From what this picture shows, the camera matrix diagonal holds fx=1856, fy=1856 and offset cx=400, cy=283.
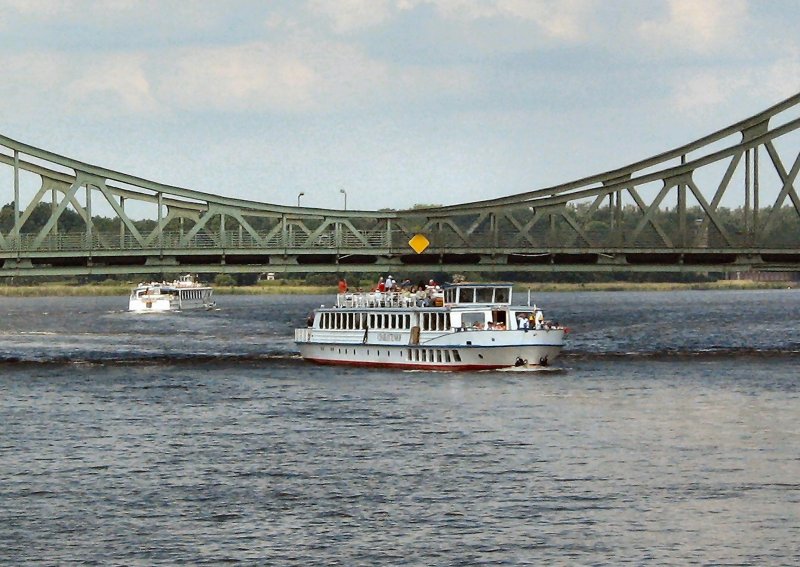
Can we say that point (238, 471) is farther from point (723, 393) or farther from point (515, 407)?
point (723, 393)

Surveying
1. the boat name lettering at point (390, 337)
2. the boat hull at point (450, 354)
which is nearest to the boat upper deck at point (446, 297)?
the boat name lettering at point (390, 337)

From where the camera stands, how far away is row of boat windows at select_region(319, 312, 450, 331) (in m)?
105

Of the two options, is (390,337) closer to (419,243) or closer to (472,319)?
(472,319)

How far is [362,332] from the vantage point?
110 meters

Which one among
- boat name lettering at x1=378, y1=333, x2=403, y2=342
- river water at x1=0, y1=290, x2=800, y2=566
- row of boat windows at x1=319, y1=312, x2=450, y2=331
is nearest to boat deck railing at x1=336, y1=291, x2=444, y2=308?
row of boat windows at x1=319, y1=312, x2=450, y2=331

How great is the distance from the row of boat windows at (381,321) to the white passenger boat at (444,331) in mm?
56

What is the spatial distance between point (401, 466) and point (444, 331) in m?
38.7

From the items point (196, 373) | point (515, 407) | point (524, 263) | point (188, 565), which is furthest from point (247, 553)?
point (524, 263)

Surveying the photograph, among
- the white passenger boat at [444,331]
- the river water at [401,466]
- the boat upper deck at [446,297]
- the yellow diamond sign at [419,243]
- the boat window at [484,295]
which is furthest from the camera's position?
the yellow diamond sign at [419,243]

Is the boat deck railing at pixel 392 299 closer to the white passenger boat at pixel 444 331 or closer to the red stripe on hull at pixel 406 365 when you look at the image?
the white passenger boat at pixel 444 331

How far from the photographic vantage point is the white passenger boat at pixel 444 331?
335ft

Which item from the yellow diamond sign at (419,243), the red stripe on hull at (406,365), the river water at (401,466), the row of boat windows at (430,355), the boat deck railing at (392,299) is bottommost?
the river water at (401,466)

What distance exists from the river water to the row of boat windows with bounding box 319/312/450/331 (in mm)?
2909

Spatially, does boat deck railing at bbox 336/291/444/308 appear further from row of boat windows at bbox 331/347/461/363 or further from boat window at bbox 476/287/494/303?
row of boat windows at bbox 331/347/461/363
